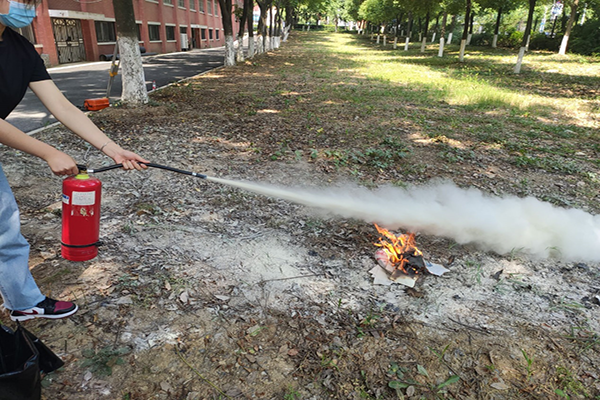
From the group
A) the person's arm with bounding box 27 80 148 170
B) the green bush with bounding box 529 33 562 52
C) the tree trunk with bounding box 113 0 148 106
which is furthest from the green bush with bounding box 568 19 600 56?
the person's arm with bounding box 27 80 148 170

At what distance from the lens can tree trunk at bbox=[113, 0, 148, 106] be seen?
29.7 ft

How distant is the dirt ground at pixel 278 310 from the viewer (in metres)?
2.51

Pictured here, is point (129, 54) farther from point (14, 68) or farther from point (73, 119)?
point (14, 68)

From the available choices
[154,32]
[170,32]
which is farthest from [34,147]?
[170,32]

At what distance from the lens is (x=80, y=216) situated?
3105 mm

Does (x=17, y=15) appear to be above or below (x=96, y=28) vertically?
below

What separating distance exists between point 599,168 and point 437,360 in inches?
245

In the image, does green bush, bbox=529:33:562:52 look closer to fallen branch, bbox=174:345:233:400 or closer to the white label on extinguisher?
A: the white label on extinguisher

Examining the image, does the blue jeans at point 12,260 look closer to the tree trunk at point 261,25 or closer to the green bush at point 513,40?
the tree trunk at point 261,25

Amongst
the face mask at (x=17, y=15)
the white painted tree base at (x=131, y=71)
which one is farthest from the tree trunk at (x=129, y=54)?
the face mask at (x=17, y=15)

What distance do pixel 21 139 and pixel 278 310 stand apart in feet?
6.99

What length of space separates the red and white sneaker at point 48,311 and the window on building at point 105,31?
27688 mm

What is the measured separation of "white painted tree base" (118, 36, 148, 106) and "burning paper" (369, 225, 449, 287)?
8081 millimetres

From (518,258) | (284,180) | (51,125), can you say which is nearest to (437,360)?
(518,258)
